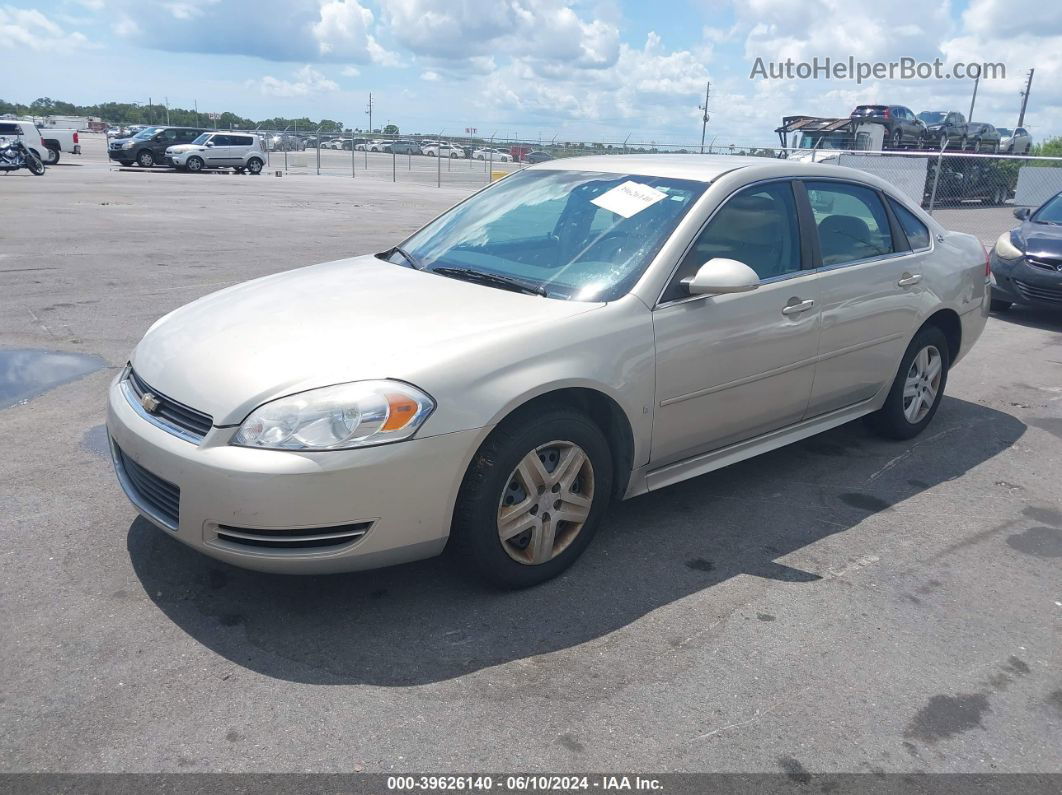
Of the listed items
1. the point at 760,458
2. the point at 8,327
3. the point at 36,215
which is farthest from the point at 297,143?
the point at 760,458

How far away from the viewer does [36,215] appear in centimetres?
1584

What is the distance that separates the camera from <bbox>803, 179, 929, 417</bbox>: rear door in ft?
15.5

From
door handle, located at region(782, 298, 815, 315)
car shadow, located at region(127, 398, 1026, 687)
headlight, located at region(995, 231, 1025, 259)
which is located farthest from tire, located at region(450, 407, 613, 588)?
headlight, located at region(995, 231, 1025, 259)

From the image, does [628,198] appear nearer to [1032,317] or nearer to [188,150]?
→ [1032,317]

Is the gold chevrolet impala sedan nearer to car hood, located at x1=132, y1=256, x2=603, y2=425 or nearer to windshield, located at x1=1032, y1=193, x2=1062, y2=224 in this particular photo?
car hood, located at x1=132, y1=256, x2=603, y2=425

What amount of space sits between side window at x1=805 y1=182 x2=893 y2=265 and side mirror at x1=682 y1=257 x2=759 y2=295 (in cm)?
104

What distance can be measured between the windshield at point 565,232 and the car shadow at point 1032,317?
7.18m

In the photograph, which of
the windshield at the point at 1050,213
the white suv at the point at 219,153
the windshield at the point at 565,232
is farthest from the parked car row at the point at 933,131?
the windshield at the point at 565,232

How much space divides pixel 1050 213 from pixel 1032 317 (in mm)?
1208

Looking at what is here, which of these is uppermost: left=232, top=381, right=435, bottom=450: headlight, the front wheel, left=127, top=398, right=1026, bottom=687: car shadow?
left=232, top=381, right=435, bottom=450: headlight

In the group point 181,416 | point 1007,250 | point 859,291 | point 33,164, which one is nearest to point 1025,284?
point 1007,250

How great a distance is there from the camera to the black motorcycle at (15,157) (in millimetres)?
27078

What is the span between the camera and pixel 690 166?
4.52 meters

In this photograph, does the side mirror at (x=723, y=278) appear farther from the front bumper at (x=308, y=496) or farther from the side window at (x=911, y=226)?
the side window at (x=911, y=226)
